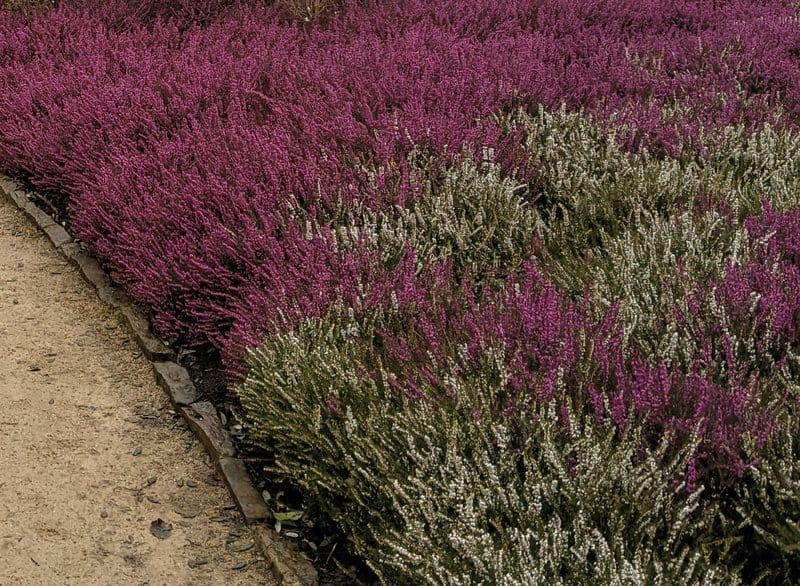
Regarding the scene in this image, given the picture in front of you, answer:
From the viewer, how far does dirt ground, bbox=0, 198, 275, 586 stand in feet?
11.6

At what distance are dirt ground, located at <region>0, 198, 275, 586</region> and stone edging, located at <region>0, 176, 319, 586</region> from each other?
0.22 feet

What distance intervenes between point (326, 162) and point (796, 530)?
127 inches

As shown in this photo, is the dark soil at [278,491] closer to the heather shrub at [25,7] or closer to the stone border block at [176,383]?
the stone border block at [176,383]

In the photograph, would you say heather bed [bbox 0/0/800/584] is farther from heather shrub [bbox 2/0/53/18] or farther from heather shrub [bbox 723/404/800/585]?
heather shrub [bbox 2/0/53/18]

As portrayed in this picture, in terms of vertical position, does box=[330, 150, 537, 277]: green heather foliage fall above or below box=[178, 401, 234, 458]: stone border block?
above

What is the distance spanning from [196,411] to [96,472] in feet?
1.75

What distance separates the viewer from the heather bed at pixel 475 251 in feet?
9.75

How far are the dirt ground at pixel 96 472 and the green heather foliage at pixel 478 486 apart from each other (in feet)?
1.50

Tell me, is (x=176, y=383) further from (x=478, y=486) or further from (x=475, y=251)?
(x=478, y=486)

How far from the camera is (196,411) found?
4.34 metres

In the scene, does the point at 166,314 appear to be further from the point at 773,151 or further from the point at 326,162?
the point at 773,151

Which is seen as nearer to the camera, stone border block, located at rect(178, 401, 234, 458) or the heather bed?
the heather bed

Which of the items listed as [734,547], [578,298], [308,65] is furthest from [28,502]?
[308,65]

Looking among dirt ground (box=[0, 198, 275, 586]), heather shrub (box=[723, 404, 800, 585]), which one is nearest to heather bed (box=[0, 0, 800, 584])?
heather shrub (box=[723, 404, 800, 585])
